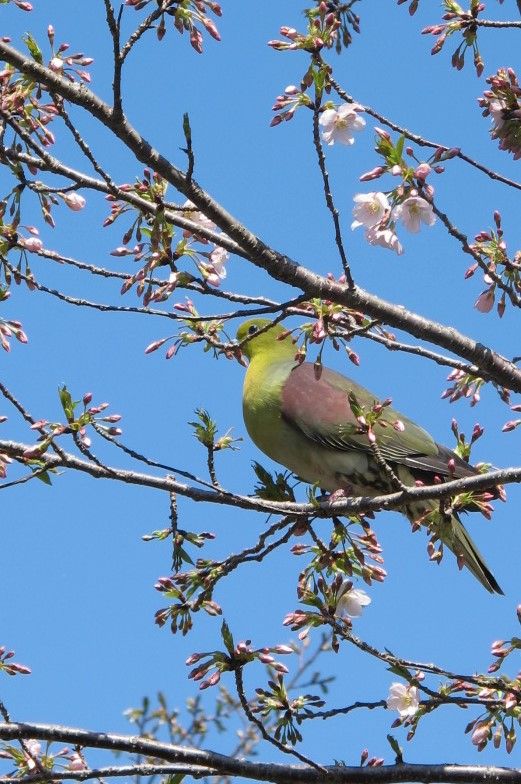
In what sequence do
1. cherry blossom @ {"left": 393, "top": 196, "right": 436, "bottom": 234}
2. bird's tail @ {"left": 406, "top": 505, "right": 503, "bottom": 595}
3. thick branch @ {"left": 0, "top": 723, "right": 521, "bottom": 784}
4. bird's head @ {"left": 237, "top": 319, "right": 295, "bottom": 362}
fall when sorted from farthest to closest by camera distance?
1. bird's head @ {"left": 237, "top": 319, "right": 295, "bottom": 362}
2. bird's tail @ {"left": 406, "top": 505, "right": 503, "bottom": 595}
3. thick branch @ {"left": 0, "top": 723, "right": 521, "bottom": 784}
4. cherry blossom @ {"left": 393, "top": 196, "right": 436, "bottom": 234}

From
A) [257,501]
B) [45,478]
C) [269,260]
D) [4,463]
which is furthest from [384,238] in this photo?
[4,463]

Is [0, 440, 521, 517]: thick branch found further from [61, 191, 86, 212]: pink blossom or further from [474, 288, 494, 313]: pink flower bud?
[61, 191, 86, 212]: pink blossom

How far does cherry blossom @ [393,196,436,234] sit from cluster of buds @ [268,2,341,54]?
1.79 feet

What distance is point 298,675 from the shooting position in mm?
7891

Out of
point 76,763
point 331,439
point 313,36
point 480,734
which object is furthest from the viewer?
point 331,439

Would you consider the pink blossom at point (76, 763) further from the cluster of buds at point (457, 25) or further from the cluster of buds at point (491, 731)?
the cluster of buds at point (457, 25)

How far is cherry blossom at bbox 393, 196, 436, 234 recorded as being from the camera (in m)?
3.50

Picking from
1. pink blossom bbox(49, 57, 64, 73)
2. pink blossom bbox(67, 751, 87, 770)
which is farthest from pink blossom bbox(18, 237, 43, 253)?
pink blossom bbox(67, 751, 87, 770)

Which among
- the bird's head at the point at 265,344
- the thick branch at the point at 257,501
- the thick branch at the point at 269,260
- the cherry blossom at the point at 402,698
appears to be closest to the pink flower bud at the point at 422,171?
the thick branch at the point at 269,260

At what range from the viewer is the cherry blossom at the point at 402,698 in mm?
3848

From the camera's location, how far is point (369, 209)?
3666 millimetres

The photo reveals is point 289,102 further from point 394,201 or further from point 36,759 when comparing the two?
point 36,759

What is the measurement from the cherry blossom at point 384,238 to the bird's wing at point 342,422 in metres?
1.07

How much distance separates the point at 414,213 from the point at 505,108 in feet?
2.08
